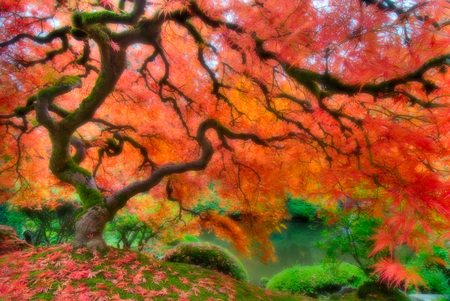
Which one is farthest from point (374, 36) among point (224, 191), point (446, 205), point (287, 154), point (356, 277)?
point (356, 277)

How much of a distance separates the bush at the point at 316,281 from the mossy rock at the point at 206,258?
1949 millimetres

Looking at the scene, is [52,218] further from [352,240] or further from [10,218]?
[352,240]

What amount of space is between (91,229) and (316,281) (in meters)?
5.08

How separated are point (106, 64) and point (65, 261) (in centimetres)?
215

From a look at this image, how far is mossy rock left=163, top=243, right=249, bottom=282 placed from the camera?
3.77 meters

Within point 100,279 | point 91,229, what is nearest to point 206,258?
point 91,229

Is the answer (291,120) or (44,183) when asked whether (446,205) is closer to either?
(291,120)

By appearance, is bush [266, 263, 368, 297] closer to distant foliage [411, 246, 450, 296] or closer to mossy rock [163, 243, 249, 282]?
distant foliage [411, 246, 450, 296]

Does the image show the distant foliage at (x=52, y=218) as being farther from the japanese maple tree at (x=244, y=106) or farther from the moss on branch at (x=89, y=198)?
the moss on branch at (x=89, y=198)

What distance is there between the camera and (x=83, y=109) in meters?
2.79

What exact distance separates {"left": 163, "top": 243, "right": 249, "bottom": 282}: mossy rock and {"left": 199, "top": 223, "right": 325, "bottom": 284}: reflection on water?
285cm

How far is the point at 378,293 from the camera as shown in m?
3.93

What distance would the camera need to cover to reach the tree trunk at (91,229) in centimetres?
257

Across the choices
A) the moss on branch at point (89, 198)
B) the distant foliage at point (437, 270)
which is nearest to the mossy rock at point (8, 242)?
the moss on branch at point (89, 198)
